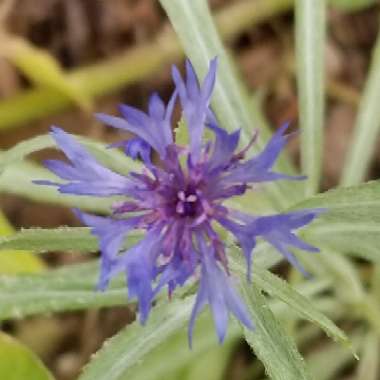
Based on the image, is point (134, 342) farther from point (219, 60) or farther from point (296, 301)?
point (219, 60)

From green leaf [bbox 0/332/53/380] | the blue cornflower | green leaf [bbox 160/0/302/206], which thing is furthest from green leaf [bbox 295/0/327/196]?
green leaf [bbox 0/332/53/380]

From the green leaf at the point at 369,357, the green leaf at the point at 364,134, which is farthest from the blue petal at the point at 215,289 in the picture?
the green leaf at the point at 369,357

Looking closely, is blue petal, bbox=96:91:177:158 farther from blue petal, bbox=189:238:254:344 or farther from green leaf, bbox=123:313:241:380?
green leaf, bbox=123:313:241:380

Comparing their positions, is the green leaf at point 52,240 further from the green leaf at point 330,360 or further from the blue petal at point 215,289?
the green leaf at point 330,360

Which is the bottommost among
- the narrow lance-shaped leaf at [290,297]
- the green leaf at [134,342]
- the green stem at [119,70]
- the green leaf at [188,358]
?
the green leaf at [188,358]

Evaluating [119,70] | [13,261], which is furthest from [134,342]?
[119,70]

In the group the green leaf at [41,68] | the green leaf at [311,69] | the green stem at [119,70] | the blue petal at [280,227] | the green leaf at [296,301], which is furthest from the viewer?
the green stem at [119,70]
